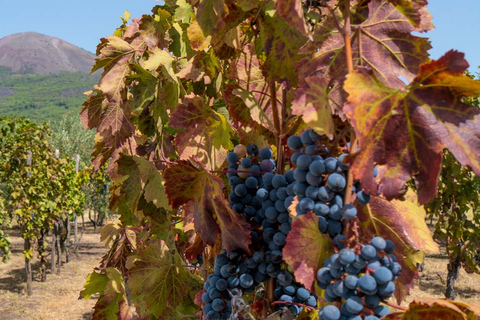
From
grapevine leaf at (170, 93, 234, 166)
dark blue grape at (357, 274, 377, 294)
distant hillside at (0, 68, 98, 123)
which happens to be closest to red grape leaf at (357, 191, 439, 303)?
dark blue grape at (357, 274, 377, 294)

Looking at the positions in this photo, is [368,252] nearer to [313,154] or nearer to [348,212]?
[348,212]

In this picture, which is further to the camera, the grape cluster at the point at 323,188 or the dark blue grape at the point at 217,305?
the dark blue grape at the point at 217,305

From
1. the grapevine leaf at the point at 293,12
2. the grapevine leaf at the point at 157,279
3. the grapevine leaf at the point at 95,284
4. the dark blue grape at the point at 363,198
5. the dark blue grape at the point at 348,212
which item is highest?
the grapevine leaf at the point at 293,12

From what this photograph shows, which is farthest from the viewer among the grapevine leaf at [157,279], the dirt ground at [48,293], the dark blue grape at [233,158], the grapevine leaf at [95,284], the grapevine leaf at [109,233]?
the dirt ground at [48,293]

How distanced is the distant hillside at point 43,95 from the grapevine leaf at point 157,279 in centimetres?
10592

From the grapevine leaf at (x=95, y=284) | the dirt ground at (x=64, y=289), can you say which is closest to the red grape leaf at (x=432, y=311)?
the grapevine leaf at (x=95, y=284)

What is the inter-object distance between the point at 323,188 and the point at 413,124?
236mm

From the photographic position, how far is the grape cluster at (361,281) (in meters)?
0.88

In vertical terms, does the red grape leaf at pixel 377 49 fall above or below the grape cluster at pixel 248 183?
above

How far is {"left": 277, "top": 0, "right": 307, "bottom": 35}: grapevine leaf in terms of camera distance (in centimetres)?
108

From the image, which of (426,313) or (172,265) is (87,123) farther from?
(426,313)

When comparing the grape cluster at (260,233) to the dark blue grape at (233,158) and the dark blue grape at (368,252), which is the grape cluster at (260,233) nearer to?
the dark blue grape at (233,158)

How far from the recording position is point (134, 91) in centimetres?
274

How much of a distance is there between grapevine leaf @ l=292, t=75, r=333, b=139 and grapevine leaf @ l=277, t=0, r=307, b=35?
0.18 m
